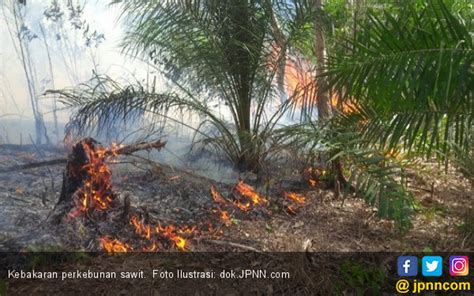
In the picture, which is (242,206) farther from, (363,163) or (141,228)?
(363,163)

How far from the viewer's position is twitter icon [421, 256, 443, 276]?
7.21ft

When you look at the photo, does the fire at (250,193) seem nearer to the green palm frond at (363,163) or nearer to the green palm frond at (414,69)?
the green palm frond at (363,163)

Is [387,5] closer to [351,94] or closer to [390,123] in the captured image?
[390,123]

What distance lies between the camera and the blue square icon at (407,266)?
2.21 m

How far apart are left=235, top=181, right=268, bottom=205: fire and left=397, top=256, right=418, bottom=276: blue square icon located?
3.55 ft

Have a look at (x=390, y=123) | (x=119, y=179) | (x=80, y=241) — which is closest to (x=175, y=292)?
(x=80, y=241)

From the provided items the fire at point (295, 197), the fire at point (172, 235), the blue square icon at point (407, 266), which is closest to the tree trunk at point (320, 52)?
the fire at point (295, 197)

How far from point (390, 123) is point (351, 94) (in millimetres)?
449

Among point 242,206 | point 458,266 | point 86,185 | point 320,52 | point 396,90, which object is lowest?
point 458,266

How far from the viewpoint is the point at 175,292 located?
2041mm

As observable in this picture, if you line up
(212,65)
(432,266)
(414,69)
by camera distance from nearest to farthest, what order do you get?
1. (414,69)
2. (432,266)
3. (212,65)

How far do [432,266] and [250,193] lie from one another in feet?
4.23

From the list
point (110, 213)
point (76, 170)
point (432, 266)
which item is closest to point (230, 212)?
point (110, 213)

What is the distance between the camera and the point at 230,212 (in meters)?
2.90
